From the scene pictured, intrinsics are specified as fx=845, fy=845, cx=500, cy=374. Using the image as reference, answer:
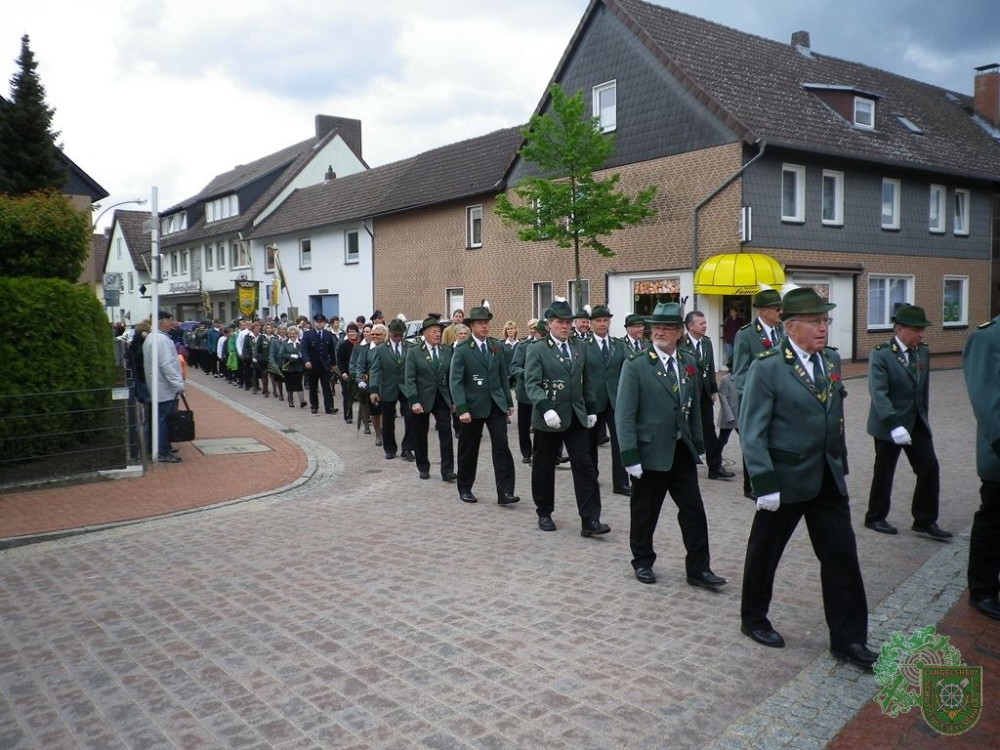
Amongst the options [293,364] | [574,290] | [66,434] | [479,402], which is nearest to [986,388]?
[479,402]

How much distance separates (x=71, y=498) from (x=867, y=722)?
26.8 feet

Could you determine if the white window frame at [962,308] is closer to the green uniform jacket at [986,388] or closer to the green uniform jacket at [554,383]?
the green uniform jacket at [554,383]

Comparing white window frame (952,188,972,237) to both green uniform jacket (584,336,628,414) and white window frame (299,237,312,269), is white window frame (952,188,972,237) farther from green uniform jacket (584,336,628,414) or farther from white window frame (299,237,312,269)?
white window frame (299,237,312,269)

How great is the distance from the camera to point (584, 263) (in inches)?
1004

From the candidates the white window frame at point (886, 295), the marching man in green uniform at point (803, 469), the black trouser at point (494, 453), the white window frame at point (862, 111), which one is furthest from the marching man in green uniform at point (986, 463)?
the white window frame at point (862, 111)

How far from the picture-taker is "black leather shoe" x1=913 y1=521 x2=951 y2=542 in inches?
271

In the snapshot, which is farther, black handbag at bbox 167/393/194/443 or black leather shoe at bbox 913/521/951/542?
black handbag at bbox 167/393/194/443

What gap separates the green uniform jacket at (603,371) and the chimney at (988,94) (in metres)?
31.0

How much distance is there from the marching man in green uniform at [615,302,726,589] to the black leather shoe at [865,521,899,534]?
2145 millimetres

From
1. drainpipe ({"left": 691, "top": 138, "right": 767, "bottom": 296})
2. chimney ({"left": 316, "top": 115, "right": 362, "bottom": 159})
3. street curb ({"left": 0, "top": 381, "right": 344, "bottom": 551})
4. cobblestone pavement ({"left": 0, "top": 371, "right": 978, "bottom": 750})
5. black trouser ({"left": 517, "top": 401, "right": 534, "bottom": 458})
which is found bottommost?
street curb ({"left": 0, "top": 381, "right": 344, "bottom": 551})

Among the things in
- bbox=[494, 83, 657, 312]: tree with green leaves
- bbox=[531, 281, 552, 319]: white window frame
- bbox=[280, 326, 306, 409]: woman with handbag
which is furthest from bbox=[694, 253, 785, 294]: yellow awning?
bbox=[280, 326, 306, 409]: woman with handbag

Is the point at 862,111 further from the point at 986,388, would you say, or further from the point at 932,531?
the point at 986,388

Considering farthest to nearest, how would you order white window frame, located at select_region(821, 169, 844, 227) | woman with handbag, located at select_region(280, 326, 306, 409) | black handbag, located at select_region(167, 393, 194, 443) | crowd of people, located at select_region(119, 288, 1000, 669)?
white window frame, located at select_region(821, 169, 844, 227), woman with handbag, located at select_region(280, 326, 306, 409), black handbag, located at select_region(167, 393, 194, 443), crowd of people, located at select_region(119, 288, 1000, 669)

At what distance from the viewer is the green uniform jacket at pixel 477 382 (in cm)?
906
